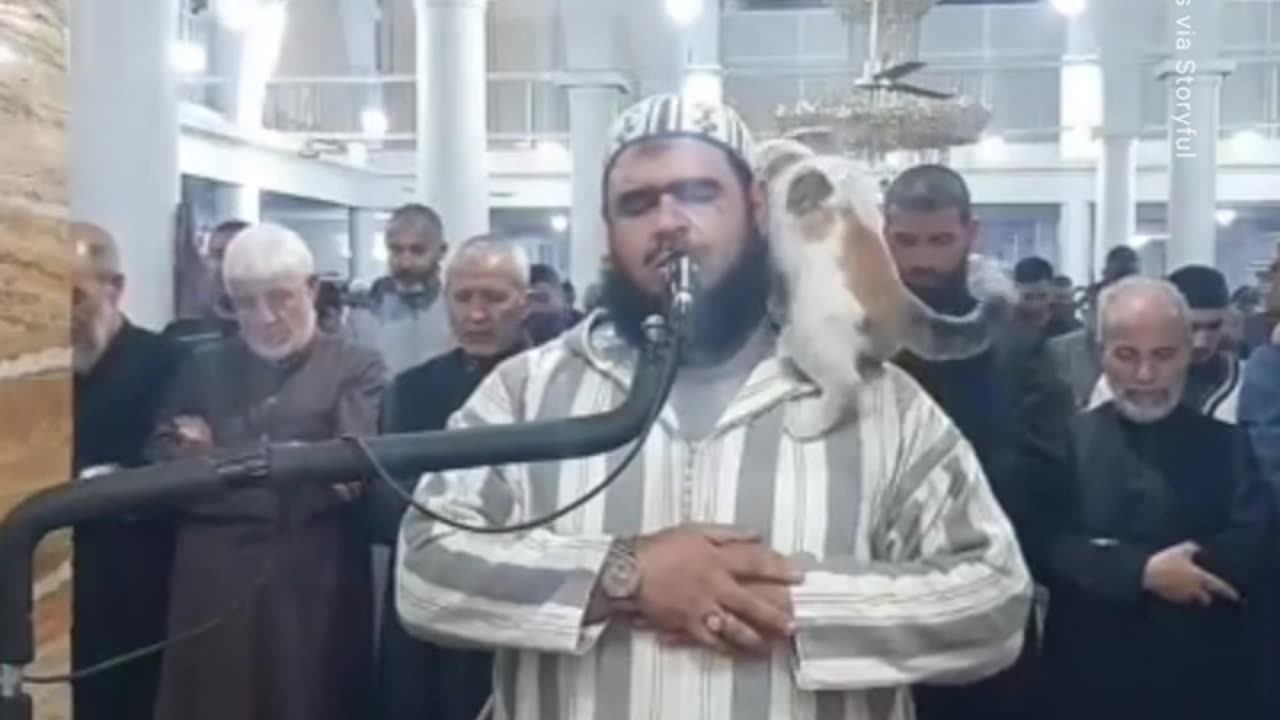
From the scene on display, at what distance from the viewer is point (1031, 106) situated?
1097 cm

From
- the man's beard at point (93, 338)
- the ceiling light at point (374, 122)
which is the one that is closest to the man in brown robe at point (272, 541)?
the man's beard at point (93, 338)

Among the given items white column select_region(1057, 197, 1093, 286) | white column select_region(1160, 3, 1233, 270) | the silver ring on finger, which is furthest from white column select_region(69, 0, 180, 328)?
white column select_region(1057, 197, 1093, 286)

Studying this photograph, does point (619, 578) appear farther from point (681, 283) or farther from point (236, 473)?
point (236, 473)

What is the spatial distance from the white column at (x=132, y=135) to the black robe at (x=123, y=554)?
20 centimetres

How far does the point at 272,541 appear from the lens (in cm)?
225

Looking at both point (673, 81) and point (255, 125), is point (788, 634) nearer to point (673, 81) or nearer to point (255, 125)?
point (673, 81)

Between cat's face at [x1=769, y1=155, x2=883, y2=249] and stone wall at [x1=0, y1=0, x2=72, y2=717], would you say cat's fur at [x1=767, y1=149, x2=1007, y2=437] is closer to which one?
cat's face at [x1=769, y1=155, x2=883, y2=249]

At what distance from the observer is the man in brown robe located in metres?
2.23

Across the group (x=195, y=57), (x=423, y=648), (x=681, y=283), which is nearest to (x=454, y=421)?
(x=681, y=283)

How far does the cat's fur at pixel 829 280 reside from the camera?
1480 mm

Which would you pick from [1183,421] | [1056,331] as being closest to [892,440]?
[1183,421]

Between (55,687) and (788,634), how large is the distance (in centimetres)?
55

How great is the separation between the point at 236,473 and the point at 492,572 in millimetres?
355

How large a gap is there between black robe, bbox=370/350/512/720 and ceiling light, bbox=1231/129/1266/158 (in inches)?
308
